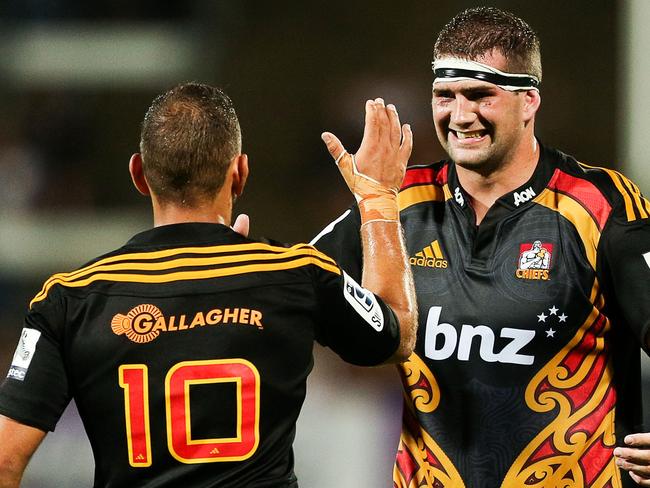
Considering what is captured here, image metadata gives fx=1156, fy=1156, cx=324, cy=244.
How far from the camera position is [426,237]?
383 centimetres

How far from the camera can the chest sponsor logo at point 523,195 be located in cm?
372

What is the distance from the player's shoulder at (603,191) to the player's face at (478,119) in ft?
0.73

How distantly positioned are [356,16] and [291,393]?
292 inches

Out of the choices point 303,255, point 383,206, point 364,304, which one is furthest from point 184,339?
point 383,206

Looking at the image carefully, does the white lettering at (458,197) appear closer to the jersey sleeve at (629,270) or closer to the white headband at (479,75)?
the white headband at (479,75)

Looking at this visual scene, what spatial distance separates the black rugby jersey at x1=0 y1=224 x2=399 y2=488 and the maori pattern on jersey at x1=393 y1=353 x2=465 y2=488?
89 cm

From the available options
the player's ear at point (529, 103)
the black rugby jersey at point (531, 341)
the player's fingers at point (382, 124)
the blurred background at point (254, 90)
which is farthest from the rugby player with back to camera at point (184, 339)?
the blurred background at point (254, 90)

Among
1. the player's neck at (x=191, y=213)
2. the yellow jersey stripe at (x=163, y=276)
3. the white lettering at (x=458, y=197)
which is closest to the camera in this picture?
the yellow jersey stripe at (x=163, y=276)

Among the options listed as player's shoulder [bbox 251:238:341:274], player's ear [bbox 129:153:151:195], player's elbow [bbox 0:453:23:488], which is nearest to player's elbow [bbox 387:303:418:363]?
player's shoulder [bbox 251:238:341:274]

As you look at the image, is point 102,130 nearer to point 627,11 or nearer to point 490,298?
point 627,11

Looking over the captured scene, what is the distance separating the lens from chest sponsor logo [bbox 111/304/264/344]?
284 centimetres

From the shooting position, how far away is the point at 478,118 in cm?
369

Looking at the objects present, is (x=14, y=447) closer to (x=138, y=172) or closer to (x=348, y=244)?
(x=138, y=172)

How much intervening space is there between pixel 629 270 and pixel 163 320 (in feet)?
4.73
